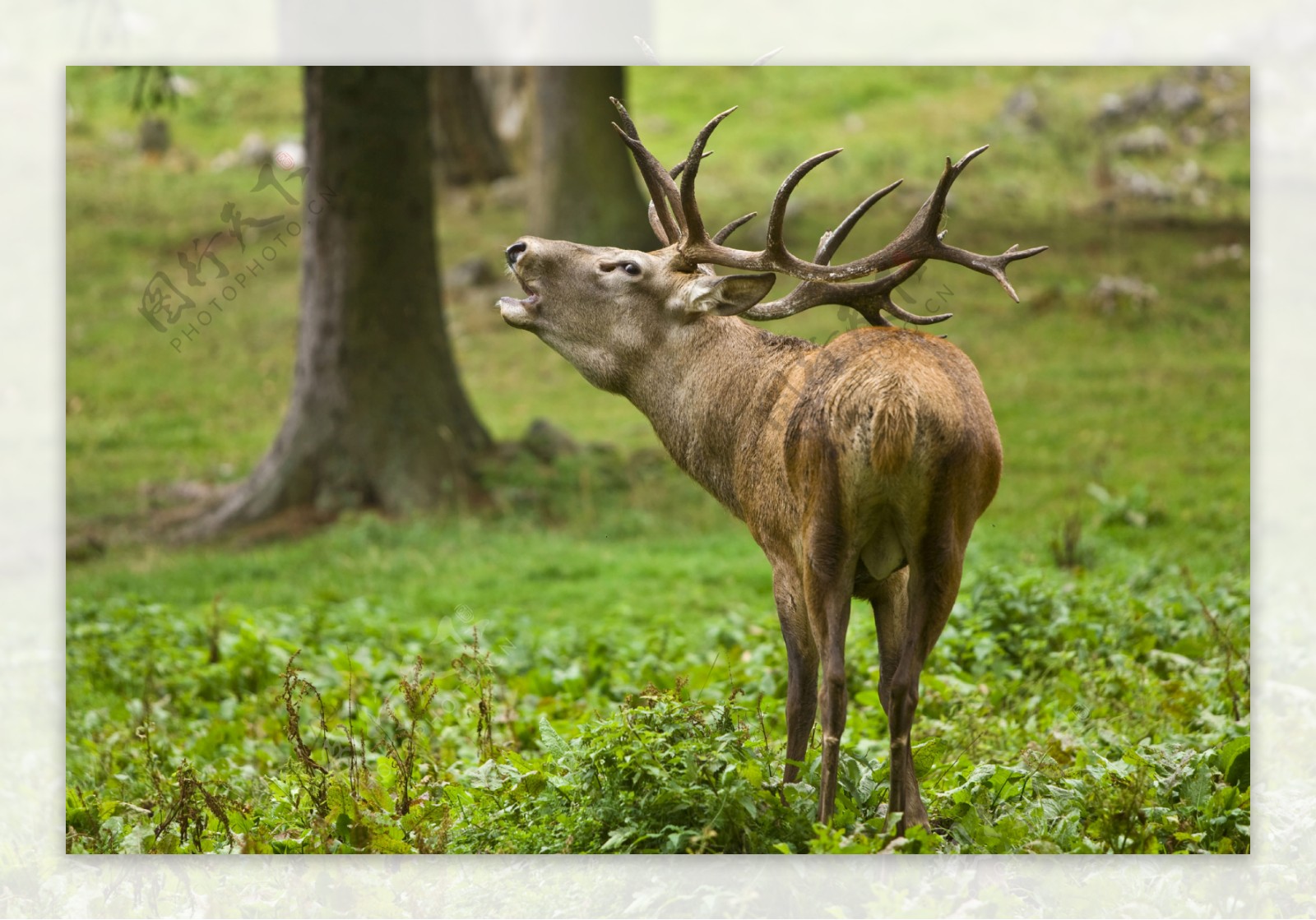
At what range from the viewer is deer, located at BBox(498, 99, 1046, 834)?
3535 millimetres

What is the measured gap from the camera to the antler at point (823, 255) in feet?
12.9

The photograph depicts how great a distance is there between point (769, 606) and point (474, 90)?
8.57m

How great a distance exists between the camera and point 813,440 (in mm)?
3646

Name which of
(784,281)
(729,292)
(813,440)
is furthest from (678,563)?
(813,440)

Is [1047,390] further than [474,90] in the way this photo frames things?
No

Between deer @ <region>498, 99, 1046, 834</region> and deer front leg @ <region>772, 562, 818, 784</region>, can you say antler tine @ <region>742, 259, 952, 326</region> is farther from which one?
deer front leg @ <region>772, 562, 818, 784</region>

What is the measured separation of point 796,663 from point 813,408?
81cm

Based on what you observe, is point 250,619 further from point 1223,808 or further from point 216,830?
point 1223,808

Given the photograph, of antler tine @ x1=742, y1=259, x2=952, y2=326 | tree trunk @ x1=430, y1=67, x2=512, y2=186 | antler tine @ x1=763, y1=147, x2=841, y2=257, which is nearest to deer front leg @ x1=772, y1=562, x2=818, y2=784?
antler tine @ x1=742, y1=259, x2=952, y2=326

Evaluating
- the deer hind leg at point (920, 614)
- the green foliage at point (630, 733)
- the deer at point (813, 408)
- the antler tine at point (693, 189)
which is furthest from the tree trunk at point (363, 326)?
the deer hind leg at point (920, 614)

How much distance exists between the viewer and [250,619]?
6859 millimetres

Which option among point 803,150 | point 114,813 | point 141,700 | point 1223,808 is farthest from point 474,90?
point 1223,808

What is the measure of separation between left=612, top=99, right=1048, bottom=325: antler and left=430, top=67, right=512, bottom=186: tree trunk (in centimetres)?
990

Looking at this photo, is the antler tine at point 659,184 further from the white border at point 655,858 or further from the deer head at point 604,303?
the white border at point 655,858
